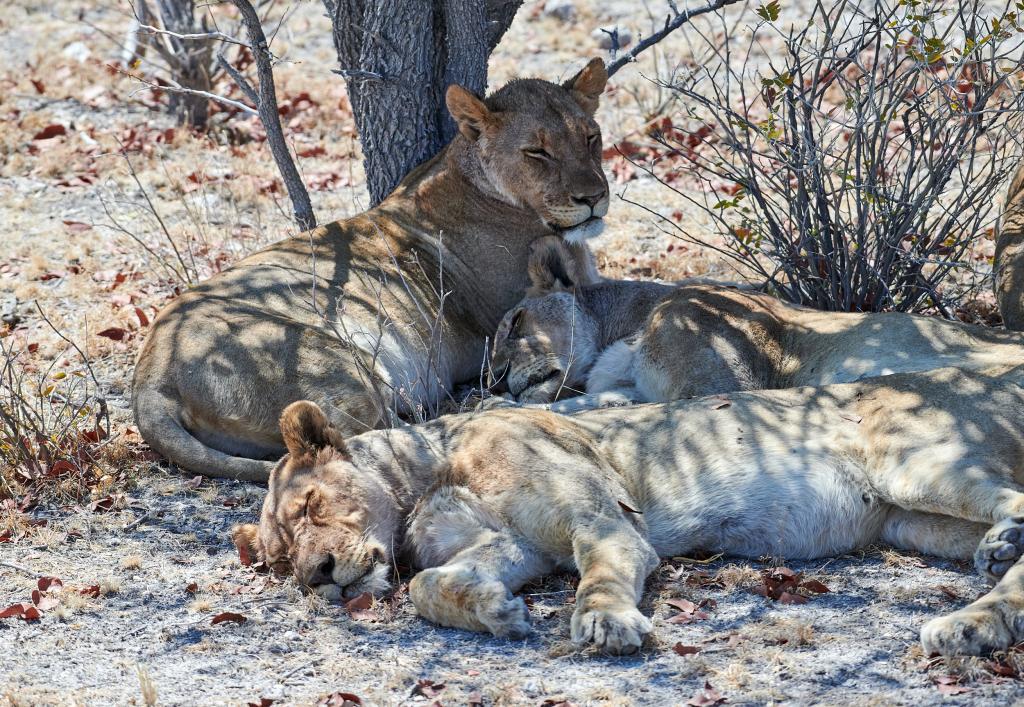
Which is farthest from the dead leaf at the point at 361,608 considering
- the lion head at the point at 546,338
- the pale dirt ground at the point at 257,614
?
the lion head at the point at 546,338

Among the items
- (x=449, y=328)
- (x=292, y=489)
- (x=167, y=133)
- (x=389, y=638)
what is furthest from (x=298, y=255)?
(x=167, y=133)

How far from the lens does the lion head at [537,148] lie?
22.9 feet

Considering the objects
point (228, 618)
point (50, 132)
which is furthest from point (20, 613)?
point (50, 132)

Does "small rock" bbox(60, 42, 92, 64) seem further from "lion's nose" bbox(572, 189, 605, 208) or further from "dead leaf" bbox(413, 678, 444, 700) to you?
"dead leaf" bbox(413, 678, 444, 700)

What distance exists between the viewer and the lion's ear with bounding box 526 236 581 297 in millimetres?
6984

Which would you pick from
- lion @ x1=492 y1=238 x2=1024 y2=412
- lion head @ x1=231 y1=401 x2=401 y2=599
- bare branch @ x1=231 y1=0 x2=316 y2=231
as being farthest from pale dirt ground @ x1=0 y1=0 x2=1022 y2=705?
lion @ x1=492 y1=238 x2=1024 y2=412

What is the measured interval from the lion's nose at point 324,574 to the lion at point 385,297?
3.89ft

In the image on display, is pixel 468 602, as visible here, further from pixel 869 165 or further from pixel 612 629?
pixel 869 165

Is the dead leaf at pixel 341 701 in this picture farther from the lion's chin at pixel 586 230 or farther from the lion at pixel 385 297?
the lion's chin at pixel 586 230

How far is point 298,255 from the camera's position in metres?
6.79

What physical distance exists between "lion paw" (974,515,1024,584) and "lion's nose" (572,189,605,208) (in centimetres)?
329

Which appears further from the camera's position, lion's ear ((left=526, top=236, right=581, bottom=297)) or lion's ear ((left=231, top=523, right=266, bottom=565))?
lion's ear ((left=526, top=236, right=581, bottom=297))

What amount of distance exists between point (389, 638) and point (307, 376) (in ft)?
6.27

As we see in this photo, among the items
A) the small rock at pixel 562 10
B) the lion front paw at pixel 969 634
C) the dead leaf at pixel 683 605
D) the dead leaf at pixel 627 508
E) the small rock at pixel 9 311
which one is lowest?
the dead leaf at pixel 683 605
